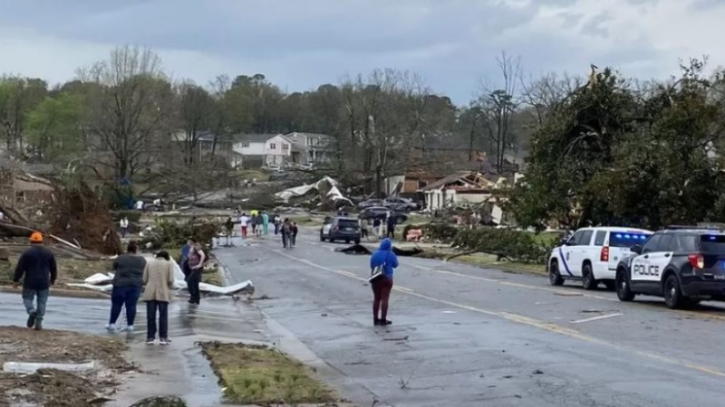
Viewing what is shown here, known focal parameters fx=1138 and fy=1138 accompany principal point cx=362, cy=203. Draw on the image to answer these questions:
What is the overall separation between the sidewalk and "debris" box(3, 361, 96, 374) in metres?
0.71

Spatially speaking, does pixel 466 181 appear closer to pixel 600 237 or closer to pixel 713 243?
pixel 600 237

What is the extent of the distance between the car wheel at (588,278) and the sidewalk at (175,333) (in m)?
9.85

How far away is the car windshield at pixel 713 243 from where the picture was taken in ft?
78.7

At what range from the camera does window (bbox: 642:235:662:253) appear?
25.7 m

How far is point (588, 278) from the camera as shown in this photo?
1264 inches

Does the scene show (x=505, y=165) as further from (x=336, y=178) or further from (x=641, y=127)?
(x=641, y=127)

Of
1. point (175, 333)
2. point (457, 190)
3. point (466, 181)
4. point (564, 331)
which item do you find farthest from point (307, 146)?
point (564, 331)

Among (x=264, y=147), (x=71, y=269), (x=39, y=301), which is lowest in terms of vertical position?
(x=71, y=269)

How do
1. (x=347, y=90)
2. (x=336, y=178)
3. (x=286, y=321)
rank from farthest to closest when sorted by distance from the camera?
(x=347, y=90), (x=336, y=178), (x=286, y=321)

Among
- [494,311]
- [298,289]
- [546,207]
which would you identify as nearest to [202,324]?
[494,311]

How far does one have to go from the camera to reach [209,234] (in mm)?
56656

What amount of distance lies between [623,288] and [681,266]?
3.12 meters

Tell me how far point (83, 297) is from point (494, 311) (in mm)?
10193

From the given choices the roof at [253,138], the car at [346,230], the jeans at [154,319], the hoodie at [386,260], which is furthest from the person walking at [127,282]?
the roof at [253,138]
